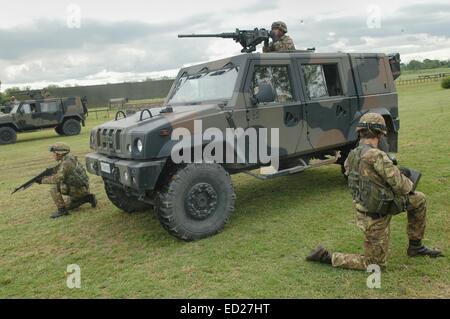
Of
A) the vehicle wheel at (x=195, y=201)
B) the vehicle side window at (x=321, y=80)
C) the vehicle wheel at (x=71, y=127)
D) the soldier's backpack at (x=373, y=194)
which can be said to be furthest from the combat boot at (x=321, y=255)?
the vehicle wheel at (x=71, y=127)

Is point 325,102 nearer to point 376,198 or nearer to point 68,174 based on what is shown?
point 376,198

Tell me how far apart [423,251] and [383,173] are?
35.6 inches

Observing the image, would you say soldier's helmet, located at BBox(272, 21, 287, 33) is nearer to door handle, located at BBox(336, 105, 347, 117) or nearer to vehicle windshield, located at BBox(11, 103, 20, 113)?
door handle, located at BBox(336, 105, 347, 117)

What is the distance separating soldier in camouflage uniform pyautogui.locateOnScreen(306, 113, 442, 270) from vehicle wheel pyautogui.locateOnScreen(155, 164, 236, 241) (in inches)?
51.3

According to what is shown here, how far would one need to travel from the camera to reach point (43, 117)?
62.3ft

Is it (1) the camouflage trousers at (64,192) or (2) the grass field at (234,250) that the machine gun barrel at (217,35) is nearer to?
(2) the grass field at (234,250)

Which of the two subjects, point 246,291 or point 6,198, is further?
point 6,198

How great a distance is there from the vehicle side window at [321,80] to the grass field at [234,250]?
1362mm

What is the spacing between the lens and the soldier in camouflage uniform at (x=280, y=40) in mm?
→ 6270

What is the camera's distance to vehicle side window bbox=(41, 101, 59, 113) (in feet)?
62.3
